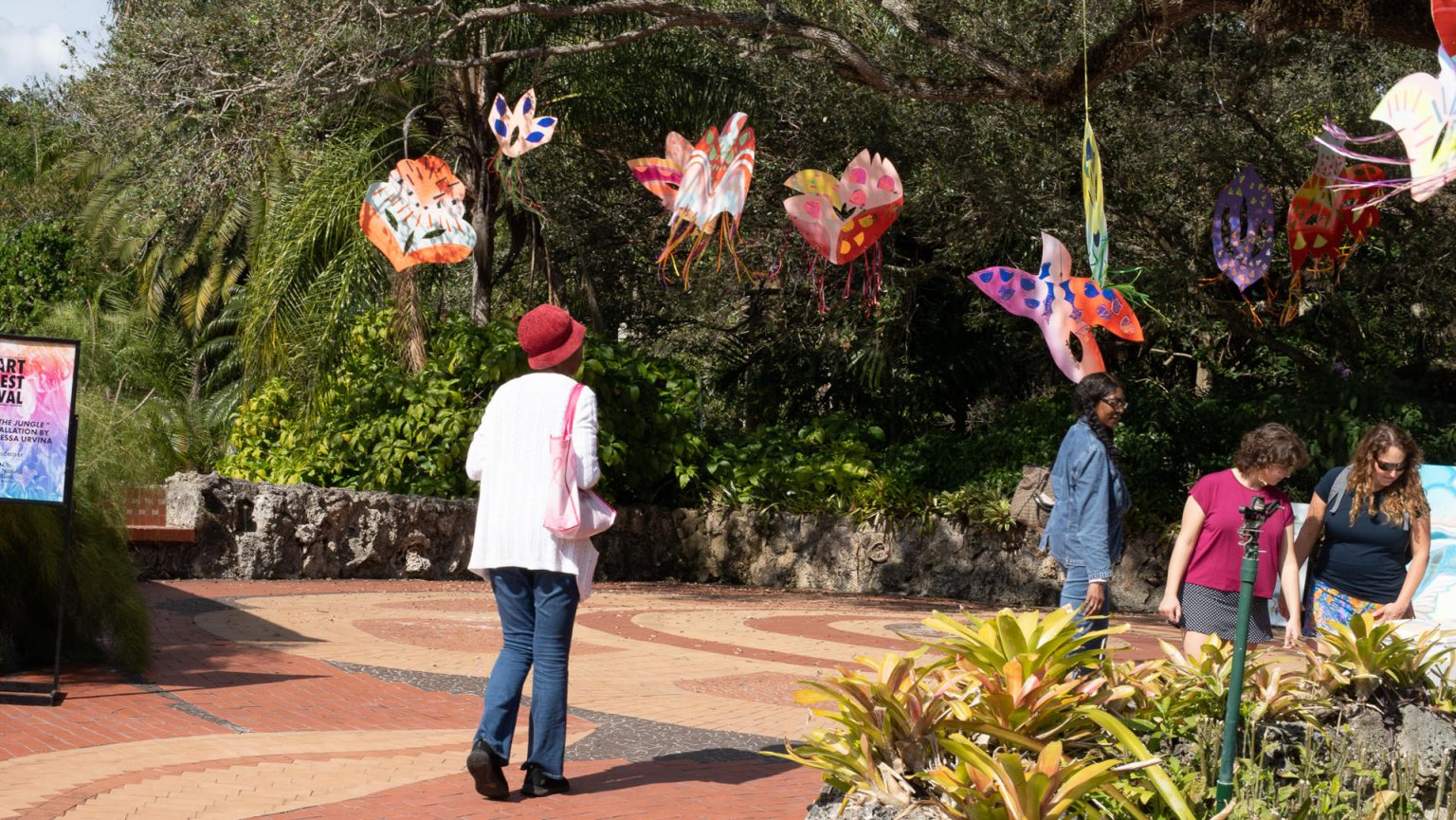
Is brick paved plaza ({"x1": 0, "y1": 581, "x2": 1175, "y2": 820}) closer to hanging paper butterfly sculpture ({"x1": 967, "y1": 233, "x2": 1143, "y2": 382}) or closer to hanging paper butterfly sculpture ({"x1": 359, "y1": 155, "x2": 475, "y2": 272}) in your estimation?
hanging paper butterfly sculpture ({"x1": 967, "y1": 233, "x2": 1143, "y2": 382})

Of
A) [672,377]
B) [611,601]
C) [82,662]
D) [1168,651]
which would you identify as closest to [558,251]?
[672,377]

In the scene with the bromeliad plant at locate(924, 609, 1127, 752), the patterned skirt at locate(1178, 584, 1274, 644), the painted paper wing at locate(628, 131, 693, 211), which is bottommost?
the bromeliad plant at locate(924, 609, 1127, 752)

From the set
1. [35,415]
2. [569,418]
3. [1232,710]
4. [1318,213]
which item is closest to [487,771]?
[569,418]

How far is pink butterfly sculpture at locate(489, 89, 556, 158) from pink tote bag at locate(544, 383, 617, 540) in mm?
6661

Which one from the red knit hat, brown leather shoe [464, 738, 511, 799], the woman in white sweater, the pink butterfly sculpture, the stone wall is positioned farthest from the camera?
the stone wall

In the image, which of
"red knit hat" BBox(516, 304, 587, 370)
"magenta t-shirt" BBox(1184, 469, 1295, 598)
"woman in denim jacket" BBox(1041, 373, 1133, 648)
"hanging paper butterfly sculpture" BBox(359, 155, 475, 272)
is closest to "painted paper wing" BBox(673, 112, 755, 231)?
"hanging paper butterfly sculpture" BBox(359, 155, 475, 272)

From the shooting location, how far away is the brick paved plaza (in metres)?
5.11

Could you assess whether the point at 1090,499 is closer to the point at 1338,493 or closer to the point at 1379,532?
the point at 1338,493

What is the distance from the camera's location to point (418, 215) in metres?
12.1

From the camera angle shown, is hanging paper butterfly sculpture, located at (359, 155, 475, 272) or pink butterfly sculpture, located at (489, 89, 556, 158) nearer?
pink butterfly sculpture, located at (489, 89, 556, 158)

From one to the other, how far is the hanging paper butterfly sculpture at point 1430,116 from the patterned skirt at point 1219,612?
6.88ft

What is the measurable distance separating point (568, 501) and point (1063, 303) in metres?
6.41

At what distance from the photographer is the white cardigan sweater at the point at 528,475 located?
5246mm

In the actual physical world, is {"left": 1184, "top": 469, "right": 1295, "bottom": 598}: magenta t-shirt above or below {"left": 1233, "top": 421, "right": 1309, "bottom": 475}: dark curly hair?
below
